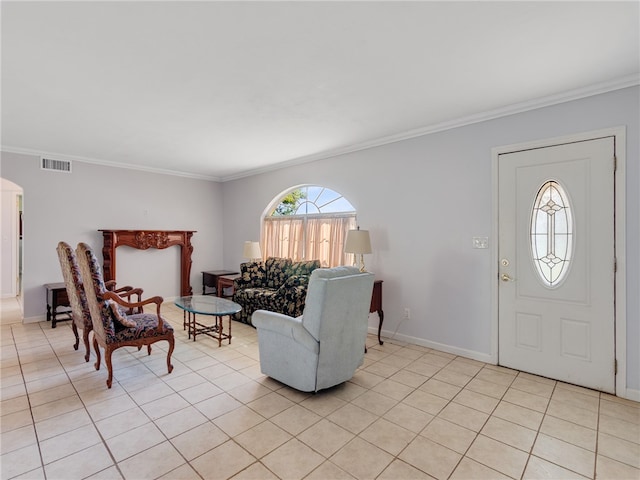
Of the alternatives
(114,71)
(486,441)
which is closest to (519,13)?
(486,441)

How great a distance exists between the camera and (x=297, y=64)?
94.9 inches

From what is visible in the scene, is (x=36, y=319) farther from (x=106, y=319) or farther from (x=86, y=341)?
(x=106, y=319)

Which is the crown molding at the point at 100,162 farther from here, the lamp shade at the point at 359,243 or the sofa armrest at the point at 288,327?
the sofa armrest at the point at 288,327

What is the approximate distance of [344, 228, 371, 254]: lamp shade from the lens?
13.4 ft

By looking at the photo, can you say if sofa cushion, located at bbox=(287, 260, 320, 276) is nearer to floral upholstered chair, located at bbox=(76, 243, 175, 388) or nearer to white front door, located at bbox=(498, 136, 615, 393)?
floral upholstered chair, located at bbox=(76, 243, 175, 388)

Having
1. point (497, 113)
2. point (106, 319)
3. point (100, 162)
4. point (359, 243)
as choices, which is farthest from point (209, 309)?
point (497, 113)

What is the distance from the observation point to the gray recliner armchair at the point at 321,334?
102 inches

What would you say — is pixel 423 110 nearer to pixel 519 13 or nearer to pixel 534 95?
pixel 534 95

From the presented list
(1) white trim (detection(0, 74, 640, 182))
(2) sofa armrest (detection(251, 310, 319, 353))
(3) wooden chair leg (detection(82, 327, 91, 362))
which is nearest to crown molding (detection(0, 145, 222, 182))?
(1) white trim (detection(0, 74, 640, 182))

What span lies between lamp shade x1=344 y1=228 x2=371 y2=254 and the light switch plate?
1.21 metres

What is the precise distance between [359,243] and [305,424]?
7.44 ft

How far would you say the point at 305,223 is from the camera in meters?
5.66

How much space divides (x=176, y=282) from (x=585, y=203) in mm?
6444

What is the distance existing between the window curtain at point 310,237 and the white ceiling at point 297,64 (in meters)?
1.52
